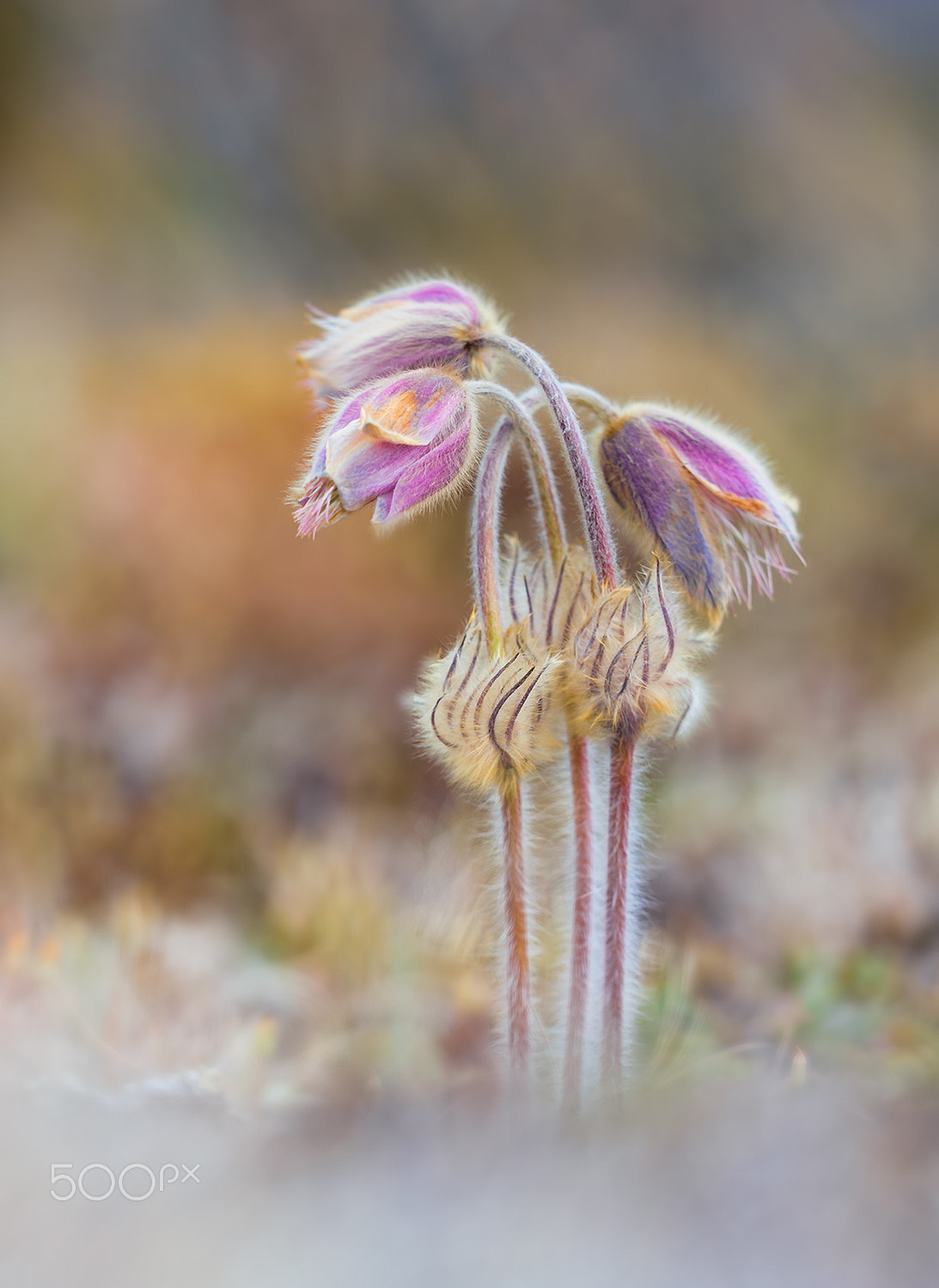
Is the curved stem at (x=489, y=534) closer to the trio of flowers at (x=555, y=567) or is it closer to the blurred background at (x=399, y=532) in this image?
the trio of flowers at (x=555, y=567)

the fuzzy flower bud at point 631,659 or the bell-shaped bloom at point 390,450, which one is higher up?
the bell-shaped bloom at point 390,450

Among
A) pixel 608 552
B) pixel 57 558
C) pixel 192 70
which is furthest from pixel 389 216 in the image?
pixel 608 552

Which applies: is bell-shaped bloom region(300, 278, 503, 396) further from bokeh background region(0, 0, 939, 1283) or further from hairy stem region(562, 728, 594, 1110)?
bokeh background region(0, 0, 939, 1283)

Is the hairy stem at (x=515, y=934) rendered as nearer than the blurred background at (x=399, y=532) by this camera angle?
Yes

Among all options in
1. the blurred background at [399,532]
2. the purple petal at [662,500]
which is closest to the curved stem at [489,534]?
the purple petal at [662,500]

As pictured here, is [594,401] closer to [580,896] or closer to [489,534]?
[489,534]

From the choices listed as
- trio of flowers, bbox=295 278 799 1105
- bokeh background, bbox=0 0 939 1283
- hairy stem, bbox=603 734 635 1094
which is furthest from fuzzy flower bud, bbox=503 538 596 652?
bokeh background, bbox=0 0 939 1283

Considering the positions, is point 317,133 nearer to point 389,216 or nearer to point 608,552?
point 389,216
